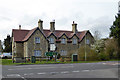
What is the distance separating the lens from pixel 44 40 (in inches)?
1720

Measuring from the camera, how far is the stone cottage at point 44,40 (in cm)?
4275

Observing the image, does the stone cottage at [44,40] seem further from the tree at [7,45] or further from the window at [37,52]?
the tree at [7,45]

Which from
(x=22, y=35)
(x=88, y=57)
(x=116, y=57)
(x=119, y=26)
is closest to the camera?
(x=88, y=57)

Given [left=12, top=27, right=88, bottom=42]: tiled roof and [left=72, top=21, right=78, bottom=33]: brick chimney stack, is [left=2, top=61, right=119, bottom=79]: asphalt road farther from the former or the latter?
[left=72, top=21, right=78, bottom=33]: brick chimney stack

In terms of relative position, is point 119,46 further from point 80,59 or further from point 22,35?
point 22,35

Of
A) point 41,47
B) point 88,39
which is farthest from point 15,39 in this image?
point 88,39

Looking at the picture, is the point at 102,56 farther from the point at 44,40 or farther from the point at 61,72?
the point at 61,72

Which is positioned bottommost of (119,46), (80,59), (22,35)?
(80,59)

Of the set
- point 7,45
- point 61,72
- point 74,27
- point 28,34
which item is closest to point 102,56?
point 74,27

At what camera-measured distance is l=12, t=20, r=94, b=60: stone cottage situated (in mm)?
42750

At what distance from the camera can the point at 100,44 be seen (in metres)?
46.3

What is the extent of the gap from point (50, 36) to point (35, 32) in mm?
4514

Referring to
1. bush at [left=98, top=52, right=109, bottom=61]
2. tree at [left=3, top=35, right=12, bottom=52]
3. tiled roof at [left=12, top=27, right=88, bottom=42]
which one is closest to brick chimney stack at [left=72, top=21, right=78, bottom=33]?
tiled roof at [left=12, top=27, right=88, bottom=42]

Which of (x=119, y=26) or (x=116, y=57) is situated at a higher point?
→ (x=119, y=26)
